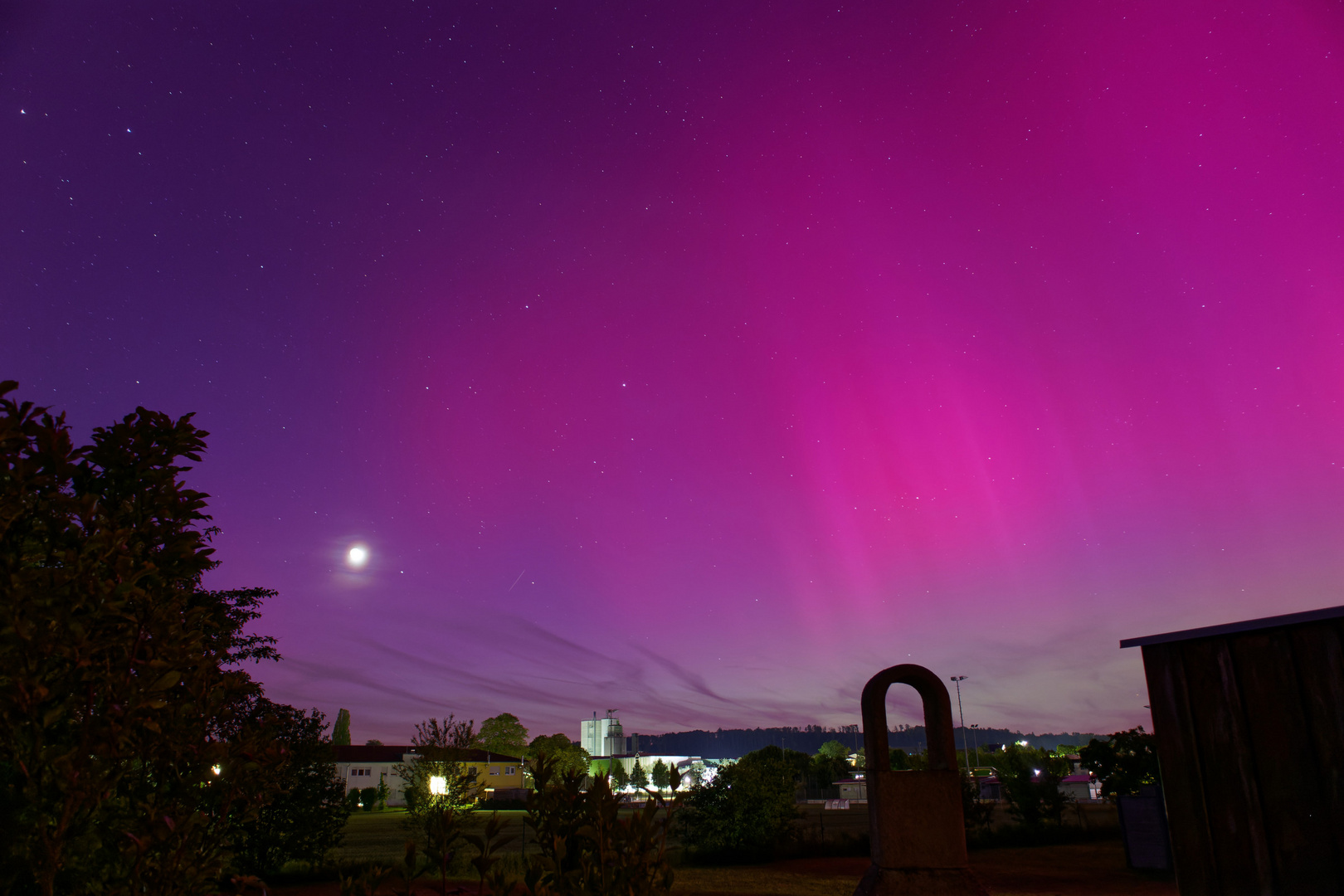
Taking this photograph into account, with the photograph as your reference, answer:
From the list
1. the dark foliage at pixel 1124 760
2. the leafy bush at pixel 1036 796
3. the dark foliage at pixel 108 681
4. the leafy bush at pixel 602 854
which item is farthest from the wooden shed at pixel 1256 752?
the leafy bush at pixel 1036 796

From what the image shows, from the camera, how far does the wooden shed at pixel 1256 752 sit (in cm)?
705

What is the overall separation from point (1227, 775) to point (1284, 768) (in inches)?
20.6

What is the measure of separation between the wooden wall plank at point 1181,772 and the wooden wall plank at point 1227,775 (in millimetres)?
74

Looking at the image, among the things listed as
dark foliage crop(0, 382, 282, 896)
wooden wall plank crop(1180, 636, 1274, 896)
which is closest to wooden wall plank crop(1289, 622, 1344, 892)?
wooden wall plank crop(1180, 636, 1274, 896)

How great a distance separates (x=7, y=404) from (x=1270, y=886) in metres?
10.8

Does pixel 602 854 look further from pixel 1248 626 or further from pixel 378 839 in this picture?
pixel 378 839

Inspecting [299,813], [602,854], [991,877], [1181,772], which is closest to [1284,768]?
[1181,772]

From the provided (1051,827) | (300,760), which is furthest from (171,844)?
(1051,827)

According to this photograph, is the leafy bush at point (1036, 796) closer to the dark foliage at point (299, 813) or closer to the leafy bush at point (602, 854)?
the dark foliage at point (299, 813)

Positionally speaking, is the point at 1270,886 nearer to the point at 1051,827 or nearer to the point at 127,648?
the point at 127,648

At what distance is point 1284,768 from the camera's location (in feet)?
23.8

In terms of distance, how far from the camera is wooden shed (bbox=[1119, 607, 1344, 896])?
705 cm

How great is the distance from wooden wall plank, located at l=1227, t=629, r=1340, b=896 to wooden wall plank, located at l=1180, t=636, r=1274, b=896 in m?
0.07

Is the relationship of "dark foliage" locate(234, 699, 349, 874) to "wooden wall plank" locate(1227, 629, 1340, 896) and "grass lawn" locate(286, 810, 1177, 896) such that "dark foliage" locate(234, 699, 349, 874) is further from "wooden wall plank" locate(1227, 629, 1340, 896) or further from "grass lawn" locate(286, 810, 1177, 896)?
"wooden wall plank" locate(1227, 629, 1340, 896)
